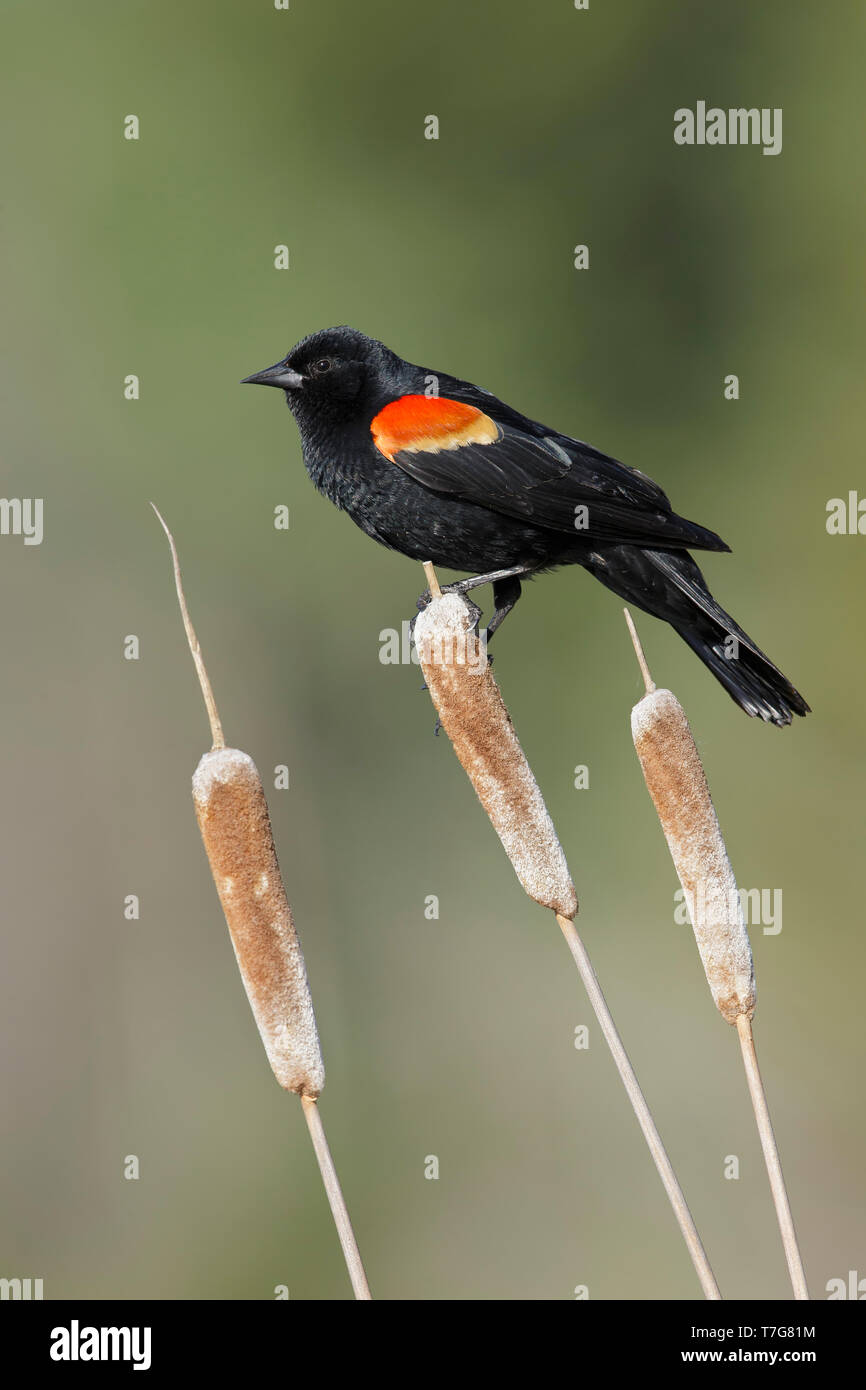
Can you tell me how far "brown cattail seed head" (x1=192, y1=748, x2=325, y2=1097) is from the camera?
5.36ft

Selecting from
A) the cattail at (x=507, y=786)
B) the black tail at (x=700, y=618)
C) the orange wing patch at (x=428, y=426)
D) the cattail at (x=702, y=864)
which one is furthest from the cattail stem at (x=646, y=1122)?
the orange wing patch at (x=428, y=426)

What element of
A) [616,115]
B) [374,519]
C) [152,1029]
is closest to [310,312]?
[616,115]

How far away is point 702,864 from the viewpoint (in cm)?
184

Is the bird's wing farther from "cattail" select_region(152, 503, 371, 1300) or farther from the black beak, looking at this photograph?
"cattail" select_region(152, 503, 371, 1300)

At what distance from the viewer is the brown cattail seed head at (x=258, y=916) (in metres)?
1.63

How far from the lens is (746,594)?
634 cm

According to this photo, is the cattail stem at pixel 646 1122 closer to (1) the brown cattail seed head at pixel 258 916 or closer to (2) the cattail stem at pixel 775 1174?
(2) the cattail stem at pixel 775 1174

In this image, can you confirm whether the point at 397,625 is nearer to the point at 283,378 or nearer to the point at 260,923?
the point at 283,378

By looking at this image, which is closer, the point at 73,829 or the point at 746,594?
the point at 73,829

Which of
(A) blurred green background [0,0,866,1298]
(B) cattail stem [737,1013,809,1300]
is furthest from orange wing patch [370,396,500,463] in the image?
(A) blurred green background [0,0,866,1298]

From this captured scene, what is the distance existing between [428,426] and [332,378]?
0.82 feet

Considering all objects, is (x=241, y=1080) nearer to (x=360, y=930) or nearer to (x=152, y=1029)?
(x=152, y=1029)

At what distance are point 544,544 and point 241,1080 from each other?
346cm

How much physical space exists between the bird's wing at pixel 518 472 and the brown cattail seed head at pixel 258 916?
3.54ft
